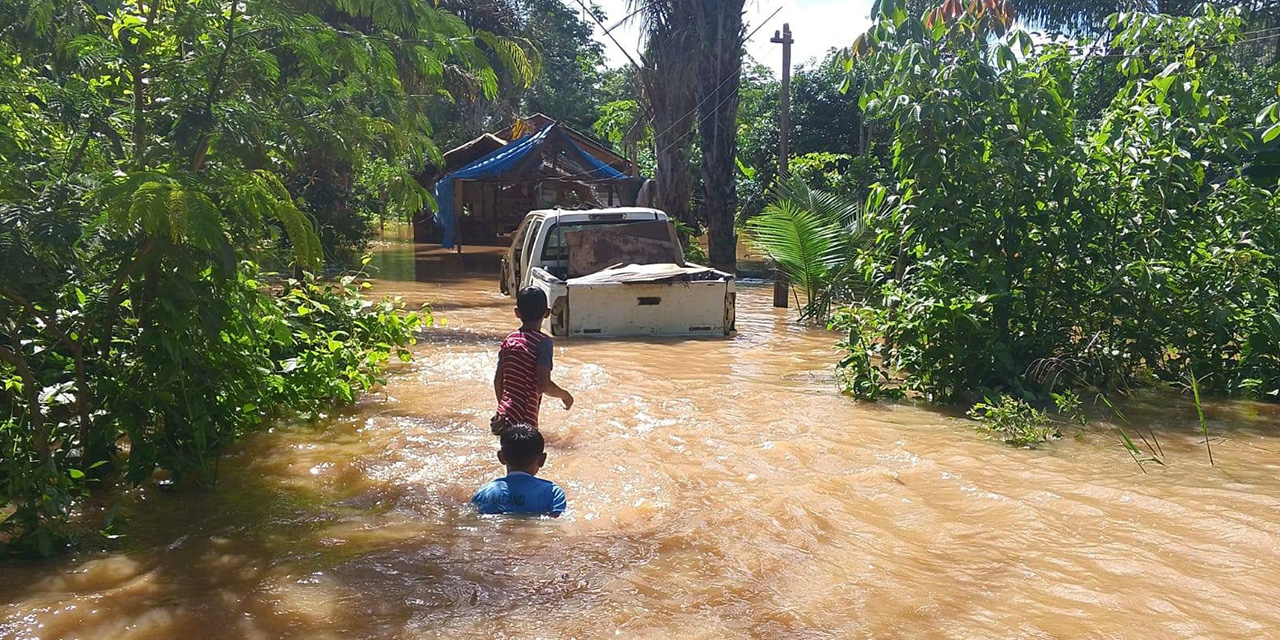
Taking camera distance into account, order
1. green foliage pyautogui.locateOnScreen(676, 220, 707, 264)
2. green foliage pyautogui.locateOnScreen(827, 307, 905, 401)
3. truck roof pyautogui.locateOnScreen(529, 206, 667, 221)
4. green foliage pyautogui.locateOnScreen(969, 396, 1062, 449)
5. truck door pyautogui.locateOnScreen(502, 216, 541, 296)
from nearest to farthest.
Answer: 1. green foliage pyautogui.locateOnScreen(969, 396, 1062, 449)
2. green foliage pyautogui.locateOnScreen(827, 307, 905, 401)
3. truck roof pyautogui.locateOnScreen(529, 206, 667, 221)
4. truck door pyautogui.locateOnScreen(502, 216, 541, 296)
5. green foliage pyautogui.locateOnScreen(676, 220, 707, 264)

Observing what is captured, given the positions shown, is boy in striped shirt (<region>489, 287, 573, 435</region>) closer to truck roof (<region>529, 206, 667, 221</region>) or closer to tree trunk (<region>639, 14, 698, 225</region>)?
truck roof (<region>529, 206, 667, 221</region>)

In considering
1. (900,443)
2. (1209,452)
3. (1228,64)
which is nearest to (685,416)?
(900,443)

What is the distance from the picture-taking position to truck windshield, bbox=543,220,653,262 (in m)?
13.5

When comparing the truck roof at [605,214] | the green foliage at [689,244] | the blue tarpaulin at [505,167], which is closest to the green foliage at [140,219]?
the truck roof at [605,214]

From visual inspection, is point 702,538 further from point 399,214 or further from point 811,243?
point 811,243

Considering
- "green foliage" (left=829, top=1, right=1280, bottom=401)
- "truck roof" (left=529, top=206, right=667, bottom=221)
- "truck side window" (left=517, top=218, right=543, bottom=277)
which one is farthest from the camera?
"truck side window" (left=517, top=218, right=543, bottom=277)

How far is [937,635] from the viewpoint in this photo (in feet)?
12.9

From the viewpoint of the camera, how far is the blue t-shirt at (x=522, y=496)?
523 cm

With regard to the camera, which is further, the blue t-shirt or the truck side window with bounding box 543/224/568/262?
the truck side window with bounding box 543/224/568/262

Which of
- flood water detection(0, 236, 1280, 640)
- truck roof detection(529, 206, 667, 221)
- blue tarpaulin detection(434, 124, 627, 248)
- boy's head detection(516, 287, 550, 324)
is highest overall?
blue tarpaulin detection(434, 124, 627, 248)

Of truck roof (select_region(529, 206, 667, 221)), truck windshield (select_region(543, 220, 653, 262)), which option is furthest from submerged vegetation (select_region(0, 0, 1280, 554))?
truck windshield (select_region(543, 220, 653, 262))

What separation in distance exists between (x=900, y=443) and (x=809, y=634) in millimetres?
3495

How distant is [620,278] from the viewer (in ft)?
39.8

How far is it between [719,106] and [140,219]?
754 inches
